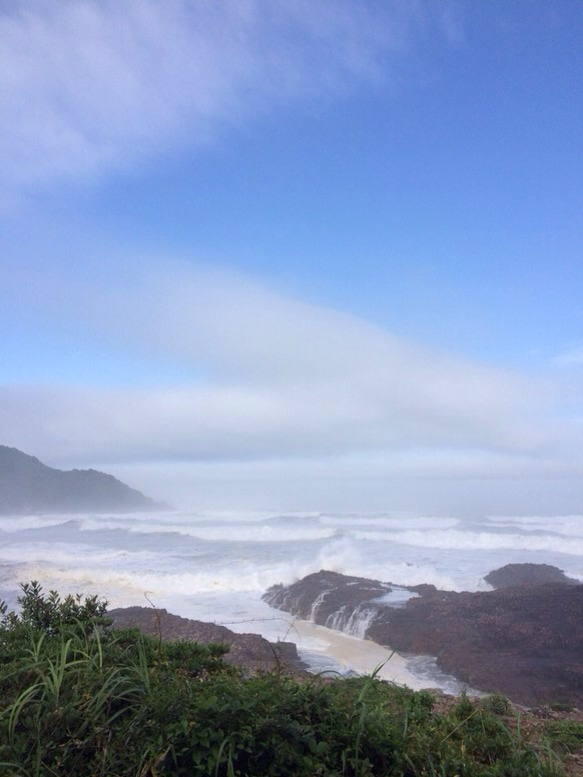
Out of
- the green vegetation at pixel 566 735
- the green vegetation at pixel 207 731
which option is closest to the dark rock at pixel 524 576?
the green vegetation at pixel 566 735

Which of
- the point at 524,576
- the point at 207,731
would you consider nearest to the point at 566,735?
the point at 207,731

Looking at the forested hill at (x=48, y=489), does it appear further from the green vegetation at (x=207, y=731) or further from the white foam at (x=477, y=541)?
the green vegetation at (x=207, y=731)

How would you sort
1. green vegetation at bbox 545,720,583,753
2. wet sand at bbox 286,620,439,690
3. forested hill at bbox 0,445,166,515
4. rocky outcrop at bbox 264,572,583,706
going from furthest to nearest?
forested hill at bbox 0,445,166,515 → wet sand at bbox 286,620,439,690 → rocky outcrop at bbox 264,572,583,706 → green vegetation at bbox 545,720,583,753

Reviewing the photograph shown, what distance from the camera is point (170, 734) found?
8.93ft

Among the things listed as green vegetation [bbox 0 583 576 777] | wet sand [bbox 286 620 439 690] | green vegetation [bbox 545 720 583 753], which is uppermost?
green vegetation [bbox 0 583 576 777]

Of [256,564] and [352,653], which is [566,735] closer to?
[352,653]

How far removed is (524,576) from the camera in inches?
724

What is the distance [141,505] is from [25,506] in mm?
12485

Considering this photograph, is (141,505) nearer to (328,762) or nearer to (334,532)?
(334,532)

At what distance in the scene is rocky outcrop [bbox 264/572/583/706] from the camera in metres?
9.75

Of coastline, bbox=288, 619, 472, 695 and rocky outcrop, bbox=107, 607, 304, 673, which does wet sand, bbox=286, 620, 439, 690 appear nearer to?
coastline, bbox=288, 619, 472, 695

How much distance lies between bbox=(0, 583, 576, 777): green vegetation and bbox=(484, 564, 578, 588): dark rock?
50.4ft

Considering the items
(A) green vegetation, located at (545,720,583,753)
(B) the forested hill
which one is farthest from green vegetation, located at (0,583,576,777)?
(B) the forested hill

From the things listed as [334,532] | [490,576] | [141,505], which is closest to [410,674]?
[490,576]
